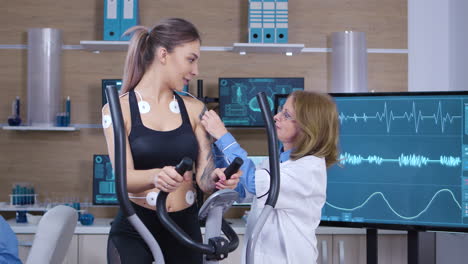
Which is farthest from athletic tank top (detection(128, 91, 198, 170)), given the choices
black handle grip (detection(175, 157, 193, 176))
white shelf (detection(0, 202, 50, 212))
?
white shelf (detection(0, 202, 50, 212))

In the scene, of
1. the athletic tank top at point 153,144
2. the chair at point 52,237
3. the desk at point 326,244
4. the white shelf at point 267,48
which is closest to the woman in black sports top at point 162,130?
the athletic tank top at point 153,144

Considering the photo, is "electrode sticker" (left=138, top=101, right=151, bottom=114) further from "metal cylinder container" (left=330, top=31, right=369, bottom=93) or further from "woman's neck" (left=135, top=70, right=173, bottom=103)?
"metal cylinder container" (left=330, top=31, right=369, bottom=93)

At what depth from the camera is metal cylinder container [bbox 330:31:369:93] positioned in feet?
10.8

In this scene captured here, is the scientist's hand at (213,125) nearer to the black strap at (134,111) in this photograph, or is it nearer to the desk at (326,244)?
the black strap at (134,111)

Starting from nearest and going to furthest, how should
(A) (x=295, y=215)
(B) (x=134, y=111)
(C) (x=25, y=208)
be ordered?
(B) (x=134, y=111)
(A) (x=295, y=215)
(C) (x=25, y=208)

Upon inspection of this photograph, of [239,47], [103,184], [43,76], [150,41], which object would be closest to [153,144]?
[150,41]

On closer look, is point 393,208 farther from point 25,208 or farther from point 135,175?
point 25,208

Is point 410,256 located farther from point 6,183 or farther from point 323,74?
point 6,183

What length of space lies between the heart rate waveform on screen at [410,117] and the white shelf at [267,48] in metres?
0.59

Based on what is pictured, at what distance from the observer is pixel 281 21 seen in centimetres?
323

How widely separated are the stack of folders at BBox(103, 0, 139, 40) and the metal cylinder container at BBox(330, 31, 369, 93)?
1.21 m

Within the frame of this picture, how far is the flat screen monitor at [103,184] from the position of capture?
315 centimetres

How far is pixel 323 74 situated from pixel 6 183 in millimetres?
2047

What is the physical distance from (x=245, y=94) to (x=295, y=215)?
4.57ft
